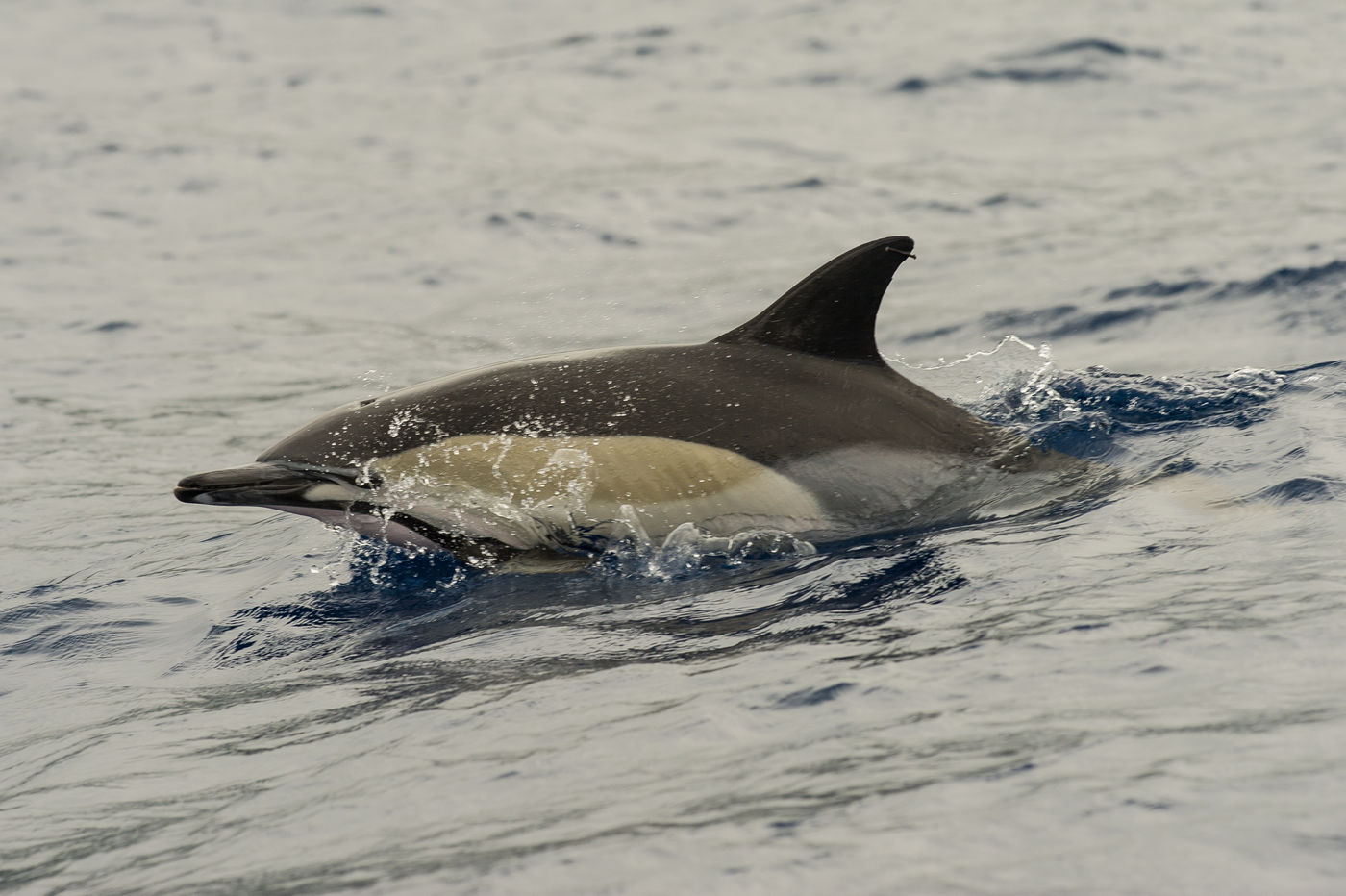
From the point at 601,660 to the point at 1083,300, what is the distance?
27.8 ft

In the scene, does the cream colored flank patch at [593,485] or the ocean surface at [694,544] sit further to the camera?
the cream colored flank patch at [593,485]

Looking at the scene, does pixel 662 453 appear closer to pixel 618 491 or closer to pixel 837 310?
pixel 618 491

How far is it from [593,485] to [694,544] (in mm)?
554

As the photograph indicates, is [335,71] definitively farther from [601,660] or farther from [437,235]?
[601,660]

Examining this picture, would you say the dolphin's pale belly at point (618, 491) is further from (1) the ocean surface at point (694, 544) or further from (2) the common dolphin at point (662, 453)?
(1) the ocean surface at point (694, 544)

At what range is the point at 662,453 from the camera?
23.2ft

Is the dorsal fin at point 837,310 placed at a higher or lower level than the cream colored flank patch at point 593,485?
higher

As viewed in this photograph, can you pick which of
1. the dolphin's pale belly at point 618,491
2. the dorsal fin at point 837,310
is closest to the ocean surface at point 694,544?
the dolphin's pale belly at point 618,491

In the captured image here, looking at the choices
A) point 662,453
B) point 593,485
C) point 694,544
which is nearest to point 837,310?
point 662,453

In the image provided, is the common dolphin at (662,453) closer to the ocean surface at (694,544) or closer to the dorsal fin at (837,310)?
the dorsal fin at (837,310)

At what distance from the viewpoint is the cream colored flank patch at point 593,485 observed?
7059mm

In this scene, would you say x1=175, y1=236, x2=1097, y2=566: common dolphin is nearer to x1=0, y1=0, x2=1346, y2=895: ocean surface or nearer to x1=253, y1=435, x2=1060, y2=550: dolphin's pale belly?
x1=253, y1=435, x2=1060, y2=550: dolphin's pale belly

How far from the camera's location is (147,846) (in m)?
4.93

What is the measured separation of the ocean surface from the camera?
4.41 m
